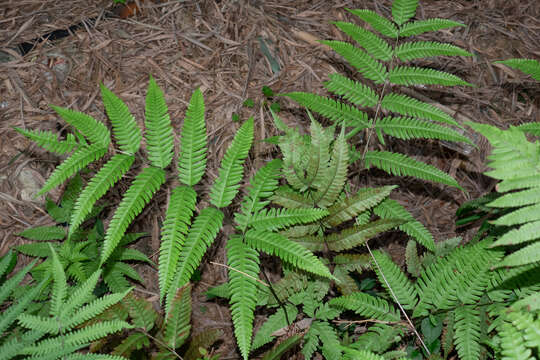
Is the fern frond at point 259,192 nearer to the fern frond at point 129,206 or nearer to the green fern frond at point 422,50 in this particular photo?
the fern frond at point 129,206

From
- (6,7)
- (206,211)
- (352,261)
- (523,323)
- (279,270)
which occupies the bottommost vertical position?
(279,270)

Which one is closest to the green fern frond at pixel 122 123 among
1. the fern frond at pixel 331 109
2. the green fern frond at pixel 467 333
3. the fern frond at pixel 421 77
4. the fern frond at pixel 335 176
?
the fern frond at pixel 331 109

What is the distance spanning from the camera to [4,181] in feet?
10.8

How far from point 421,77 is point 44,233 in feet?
9.85

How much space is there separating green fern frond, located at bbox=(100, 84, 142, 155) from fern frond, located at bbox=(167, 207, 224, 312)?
1.92 feet

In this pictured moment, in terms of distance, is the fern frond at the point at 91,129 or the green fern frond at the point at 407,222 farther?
the green fern frond at the point at 407,222

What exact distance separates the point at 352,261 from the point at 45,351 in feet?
6.36

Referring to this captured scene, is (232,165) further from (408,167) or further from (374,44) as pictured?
(374,44)

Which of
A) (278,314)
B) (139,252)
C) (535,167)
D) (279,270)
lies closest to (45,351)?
(139,252)

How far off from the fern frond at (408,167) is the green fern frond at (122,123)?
61.0 inches

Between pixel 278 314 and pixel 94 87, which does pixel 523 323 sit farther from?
pixel 94 87

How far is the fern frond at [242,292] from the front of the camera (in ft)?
7.10

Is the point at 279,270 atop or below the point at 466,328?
below

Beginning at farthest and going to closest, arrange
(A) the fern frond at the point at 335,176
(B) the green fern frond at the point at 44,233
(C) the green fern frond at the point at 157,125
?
1. (B) the green fern frond at the point at 44,233
2. (A) the fern frond at the point at 335,176
3. (C) the green fern frond at the point at 157,125
